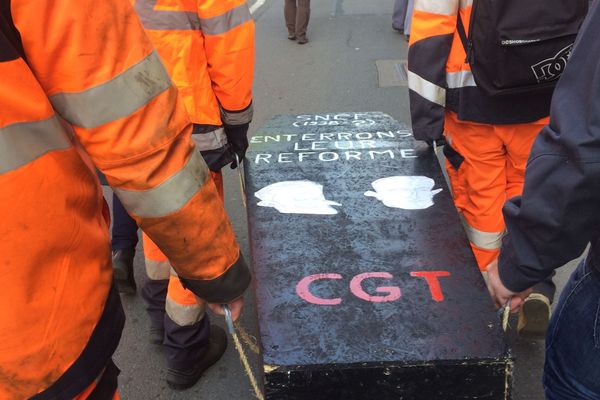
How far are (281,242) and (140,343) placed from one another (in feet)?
4.00

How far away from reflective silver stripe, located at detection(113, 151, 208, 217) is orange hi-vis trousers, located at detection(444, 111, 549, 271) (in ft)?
4.98

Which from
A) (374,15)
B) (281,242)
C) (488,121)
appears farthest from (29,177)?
(374,15)

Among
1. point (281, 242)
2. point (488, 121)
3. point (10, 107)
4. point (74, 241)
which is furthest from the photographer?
point (488, 121)

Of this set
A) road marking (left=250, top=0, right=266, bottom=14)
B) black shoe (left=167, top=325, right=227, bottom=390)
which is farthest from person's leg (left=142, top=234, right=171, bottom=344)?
road marking (left=250, top=0, right=266, bottom=14)

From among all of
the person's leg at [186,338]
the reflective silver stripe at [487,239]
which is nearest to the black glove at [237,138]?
the person's leg at [186,338]

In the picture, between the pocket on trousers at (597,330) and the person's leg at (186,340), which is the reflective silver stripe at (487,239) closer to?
the pocket on trousers at (597,330)

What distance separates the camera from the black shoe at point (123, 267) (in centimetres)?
315

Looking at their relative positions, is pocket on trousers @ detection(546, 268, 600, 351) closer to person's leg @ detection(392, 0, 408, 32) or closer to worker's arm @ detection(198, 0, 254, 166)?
worker's arm @ detection(198, 0, 254, 166)

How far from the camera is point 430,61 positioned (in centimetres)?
240

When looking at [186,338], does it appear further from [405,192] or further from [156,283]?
[405,192]

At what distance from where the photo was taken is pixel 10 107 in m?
1.01

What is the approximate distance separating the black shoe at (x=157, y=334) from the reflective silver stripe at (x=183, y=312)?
415 millimetres

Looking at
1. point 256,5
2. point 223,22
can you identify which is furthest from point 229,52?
point 256,5

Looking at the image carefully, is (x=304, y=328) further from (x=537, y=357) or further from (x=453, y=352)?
(x=537, y=357)
